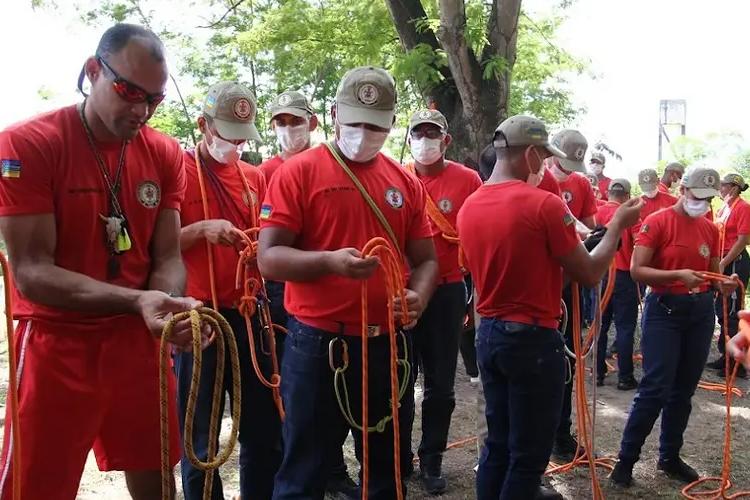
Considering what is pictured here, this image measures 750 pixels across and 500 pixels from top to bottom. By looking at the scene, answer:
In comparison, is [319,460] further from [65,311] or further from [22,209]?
[22,209]

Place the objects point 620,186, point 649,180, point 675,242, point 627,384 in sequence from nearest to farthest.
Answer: point 675,242, point 627,384, point 620,186, point 649,180

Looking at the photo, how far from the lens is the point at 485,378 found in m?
3.75

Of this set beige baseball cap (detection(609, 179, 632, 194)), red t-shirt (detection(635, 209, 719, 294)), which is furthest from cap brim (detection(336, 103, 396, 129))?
beige baseball cap (detection(609, 179, 632, 194))

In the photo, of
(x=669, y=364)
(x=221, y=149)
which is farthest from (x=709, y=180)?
(x=221, y=149)

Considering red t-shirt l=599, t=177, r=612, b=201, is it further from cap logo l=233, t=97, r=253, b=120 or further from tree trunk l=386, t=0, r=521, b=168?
cap logo l=233, t=97, r=253, b=120

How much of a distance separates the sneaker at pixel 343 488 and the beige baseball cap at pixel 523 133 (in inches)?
96.2

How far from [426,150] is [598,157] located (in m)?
6.46

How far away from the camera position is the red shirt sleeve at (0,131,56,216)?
93.7 inches

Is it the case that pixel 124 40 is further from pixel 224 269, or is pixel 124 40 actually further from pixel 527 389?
pixel 527 389

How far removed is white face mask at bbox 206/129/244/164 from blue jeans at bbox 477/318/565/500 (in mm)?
1631

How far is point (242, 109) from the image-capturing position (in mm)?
3842

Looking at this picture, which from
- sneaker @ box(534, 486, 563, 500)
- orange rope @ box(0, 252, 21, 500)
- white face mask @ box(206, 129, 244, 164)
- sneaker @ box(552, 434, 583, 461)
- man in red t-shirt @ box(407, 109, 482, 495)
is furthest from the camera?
sneaker @ box(552, 434, 583, 461)

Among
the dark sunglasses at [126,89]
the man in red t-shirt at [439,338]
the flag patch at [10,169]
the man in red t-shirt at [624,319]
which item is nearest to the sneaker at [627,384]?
the man in red t-shirt at [624,319]

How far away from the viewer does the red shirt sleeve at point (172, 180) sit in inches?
113
